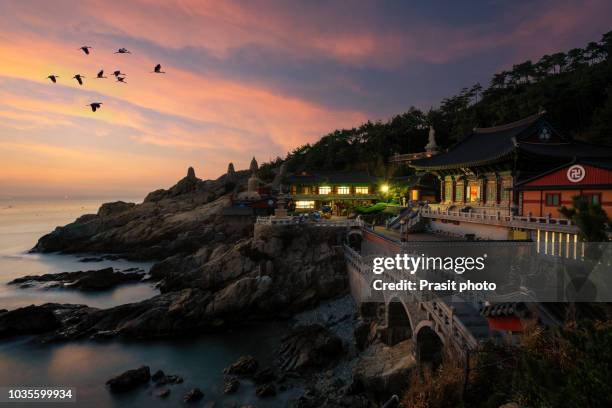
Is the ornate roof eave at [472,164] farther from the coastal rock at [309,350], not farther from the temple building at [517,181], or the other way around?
the coastal rock at [309,350]

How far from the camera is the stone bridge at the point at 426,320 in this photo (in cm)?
1479

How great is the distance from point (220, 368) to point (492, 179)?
30791 millimetres

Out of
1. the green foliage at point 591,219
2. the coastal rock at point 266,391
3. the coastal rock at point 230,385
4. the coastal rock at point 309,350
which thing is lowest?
the coastal rock at point 230,385

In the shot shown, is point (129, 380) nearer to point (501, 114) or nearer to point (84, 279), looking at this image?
point (84, 279)

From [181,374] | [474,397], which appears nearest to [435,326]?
[474,397]

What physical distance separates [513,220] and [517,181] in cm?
535

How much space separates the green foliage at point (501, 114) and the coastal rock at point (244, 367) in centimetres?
5010

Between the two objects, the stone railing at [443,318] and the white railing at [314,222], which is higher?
the white railing at [314,222]

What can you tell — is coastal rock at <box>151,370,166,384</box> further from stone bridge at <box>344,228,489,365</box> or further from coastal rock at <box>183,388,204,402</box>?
stone bridge at <box>344,228,489,365</box>

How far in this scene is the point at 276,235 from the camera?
4297cm

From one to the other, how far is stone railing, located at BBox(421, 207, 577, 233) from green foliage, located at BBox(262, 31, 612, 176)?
86.4 feet

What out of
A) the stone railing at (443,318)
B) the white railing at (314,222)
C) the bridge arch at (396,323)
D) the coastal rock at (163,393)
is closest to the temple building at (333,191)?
the white railing at (314,222)

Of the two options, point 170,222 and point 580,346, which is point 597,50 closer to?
point 580,346

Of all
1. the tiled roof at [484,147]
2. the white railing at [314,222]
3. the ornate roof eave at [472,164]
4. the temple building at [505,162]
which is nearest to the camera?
the temple building at [505,162]
